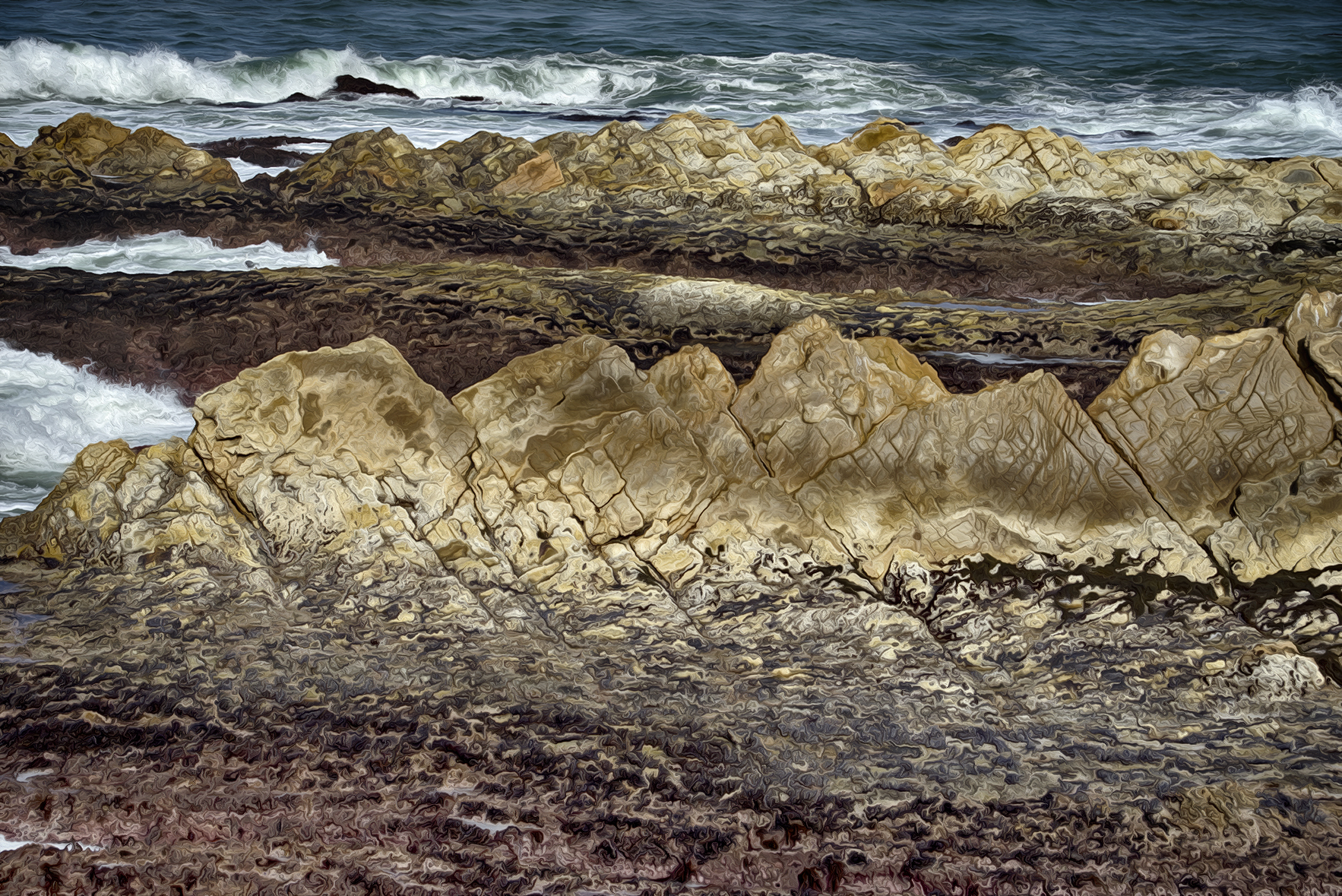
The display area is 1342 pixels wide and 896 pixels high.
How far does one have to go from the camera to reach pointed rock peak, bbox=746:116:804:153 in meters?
9.57

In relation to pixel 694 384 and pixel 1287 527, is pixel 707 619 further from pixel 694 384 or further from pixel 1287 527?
pixel 1287 527

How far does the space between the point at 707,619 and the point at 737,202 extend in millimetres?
5746

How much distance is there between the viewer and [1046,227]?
8.13 metres

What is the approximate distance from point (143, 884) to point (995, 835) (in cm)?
233

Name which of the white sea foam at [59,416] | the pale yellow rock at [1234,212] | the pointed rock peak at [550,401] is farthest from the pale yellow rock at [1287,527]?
the white sea foam at [59,416]

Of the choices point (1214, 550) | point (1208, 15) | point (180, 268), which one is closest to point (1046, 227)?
point (1214, 550)

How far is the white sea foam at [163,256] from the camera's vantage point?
7.81 m

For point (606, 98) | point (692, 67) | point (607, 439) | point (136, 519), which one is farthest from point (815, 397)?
point (692, 67)

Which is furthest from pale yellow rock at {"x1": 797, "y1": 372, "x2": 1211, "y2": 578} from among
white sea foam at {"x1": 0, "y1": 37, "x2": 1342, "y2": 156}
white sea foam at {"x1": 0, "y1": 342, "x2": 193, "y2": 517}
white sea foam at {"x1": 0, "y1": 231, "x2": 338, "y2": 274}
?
white sea foam at {"x1": 0, "y1": 37, "x2": 1342, "y2": 156}

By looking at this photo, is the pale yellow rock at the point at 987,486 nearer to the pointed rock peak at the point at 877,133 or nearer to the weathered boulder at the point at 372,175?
the weathered boulder at the point at 372,175

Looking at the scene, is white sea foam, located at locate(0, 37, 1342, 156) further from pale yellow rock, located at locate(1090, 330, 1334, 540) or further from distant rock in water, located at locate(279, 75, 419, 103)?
pale yellow rock, located at locate(1090, 330, 1334, 540)

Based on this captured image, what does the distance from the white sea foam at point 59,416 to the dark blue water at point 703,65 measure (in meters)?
6.09

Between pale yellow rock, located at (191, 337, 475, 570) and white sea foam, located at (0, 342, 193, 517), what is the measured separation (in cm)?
211

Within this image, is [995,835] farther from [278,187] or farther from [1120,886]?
[278,187]
